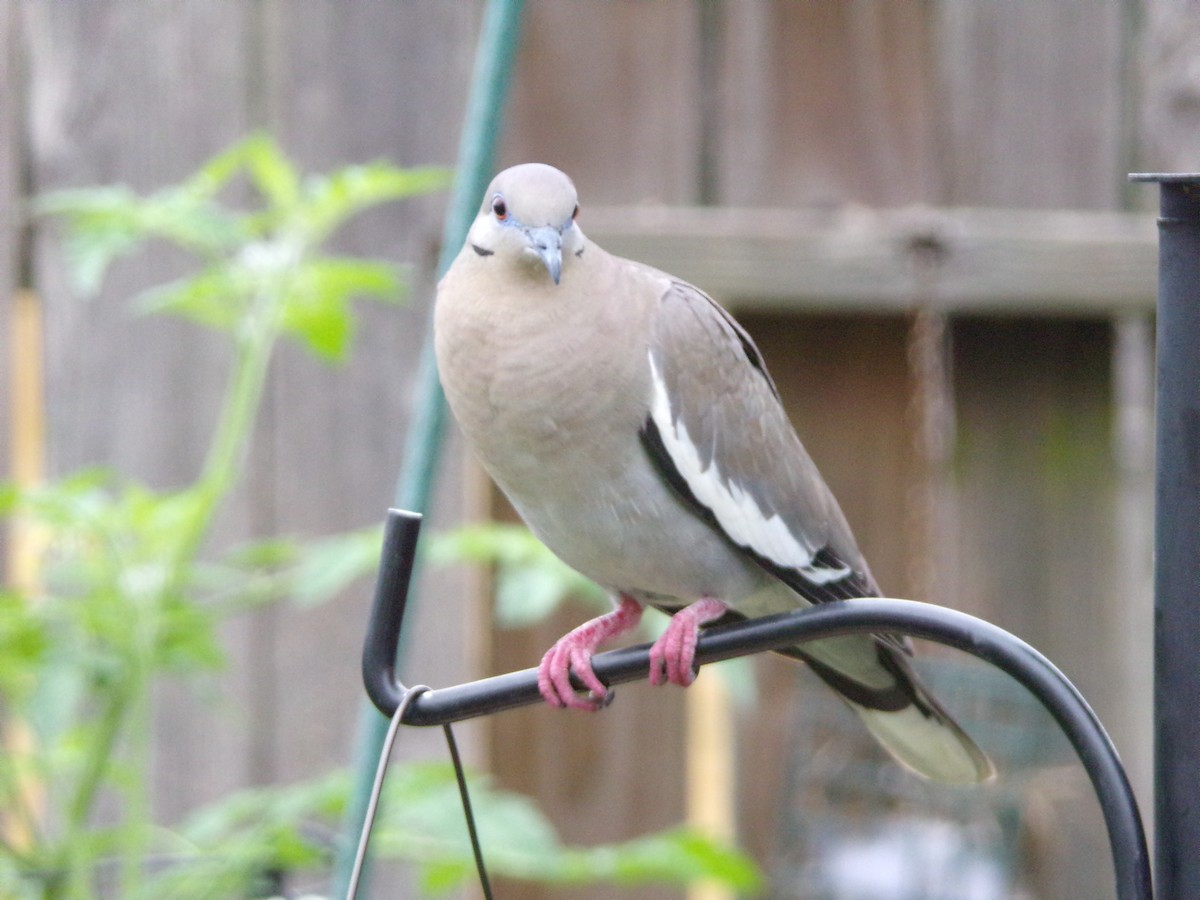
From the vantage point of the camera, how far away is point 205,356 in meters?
2.31

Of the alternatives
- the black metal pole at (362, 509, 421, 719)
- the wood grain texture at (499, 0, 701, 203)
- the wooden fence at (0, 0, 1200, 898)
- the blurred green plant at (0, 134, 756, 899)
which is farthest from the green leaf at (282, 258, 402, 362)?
the wood grain texture at (499, 0, 701, 203)

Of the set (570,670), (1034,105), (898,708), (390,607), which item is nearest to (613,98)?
(1034,105)

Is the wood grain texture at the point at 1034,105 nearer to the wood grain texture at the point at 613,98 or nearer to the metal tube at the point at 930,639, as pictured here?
the wood grain texture at the point at 613,98

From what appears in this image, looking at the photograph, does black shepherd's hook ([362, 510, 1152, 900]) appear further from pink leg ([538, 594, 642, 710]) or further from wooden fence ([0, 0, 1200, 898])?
wooden fence ([0, 0, 1200, 898])

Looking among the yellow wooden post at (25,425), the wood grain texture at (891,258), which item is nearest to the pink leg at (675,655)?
the wood grain texture at (891,258)

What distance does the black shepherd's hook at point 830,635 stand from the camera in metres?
0.83

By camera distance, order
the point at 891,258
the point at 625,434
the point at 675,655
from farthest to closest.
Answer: the point at 891,258 < the point at 625,434 < the point at 675,655

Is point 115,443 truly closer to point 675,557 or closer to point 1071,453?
point 675,557

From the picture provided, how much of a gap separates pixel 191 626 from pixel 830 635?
85 centimetres

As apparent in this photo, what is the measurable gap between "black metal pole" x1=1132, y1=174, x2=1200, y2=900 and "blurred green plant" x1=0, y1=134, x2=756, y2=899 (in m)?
0.87

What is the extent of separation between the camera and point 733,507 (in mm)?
1441

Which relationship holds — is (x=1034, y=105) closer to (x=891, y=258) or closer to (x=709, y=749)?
(x=891, y=258)

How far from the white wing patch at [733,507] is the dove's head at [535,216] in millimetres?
152

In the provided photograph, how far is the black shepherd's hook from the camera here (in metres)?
0.83
